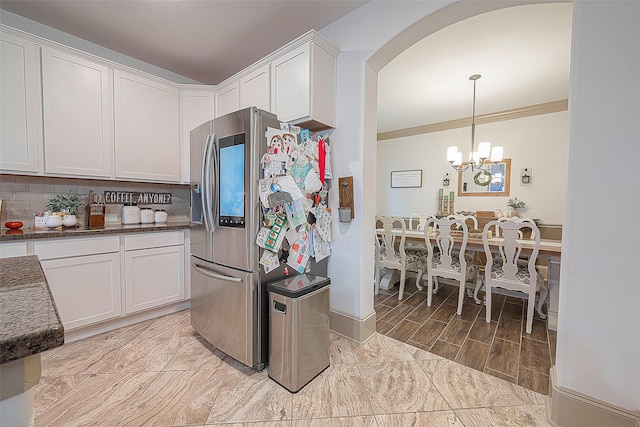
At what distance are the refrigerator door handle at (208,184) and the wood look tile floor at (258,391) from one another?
104 cm

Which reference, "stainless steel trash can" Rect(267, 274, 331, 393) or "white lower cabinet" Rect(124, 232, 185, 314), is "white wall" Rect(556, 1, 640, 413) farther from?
"white lower cabinet" Rect(124, 232, 185, 314)

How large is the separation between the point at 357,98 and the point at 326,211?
3.14ft

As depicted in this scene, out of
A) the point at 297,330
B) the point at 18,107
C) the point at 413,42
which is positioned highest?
the point at 413,42

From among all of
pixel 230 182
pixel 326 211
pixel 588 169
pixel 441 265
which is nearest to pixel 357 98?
pixel 326 211

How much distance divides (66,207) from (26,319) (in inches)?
103

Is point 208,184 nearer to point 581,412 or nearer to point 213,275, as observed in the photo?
point 213,275

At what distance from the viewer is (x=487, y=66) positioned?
3.00m

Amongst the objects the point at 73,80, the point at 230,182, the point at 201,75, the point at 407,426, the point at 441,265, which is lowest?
the point at 407,426

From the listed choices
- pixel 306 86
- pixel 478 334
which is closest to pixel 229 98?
pixel 306 86

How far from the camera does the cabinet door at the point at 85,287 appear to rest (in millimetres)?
2008

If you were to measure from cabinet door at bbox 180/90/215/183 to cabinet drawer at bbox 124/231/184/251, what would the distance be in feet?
2.34

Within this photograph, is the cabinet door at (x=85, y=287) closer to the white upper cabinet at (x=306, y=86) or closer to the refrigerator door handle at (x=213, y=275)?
the refrigerator door handle at (x=213, y=275)

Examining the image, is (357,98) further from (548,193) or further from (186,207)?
(548,193)

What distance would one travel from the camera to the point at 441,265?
295 cm
